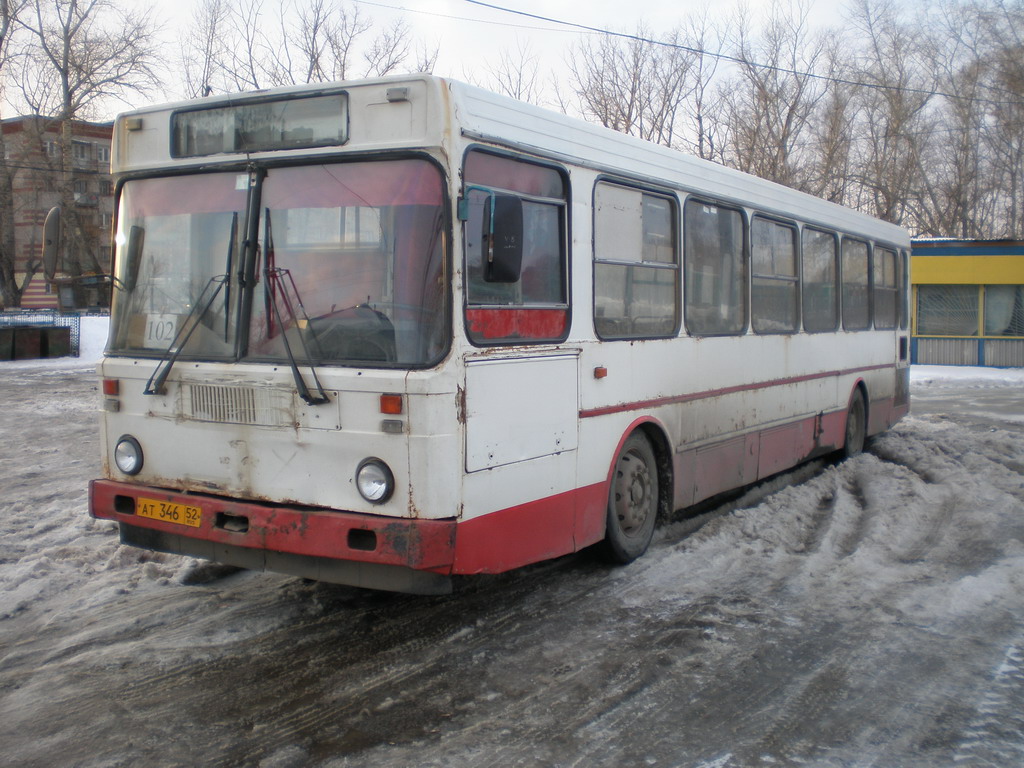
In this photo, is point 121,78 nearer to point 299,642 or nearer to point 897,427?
point 897,427

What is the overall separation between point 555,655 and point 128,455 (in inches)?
105

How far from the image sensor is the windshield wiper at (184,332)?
5.09 meters

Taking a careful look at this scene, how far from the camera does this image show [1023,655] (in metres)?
4.81

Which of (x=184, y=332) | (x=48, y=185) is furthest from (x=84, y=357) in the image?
(x=184, y=332)

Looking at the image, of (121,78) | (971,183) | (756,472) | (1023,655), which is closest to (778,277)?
(756,472)

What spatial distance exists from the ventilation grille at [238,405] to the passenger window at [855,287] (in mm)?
7472

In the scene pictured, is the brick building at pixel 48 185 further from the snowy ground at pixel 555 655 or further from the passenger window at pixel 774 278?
the snowy ground at pixel 555 655

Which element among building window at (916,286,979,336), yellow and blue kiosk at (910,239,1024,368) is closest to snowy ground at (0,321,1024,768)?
yellow and blue kiosk at (910,239,1024,368)


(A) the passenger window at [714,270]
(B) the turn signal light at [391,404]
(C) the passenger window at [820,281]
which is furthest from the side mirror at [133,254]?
(C) the passenger window at [820,281]

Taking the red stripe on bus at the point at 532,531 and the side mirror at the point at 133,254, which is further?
the side mirror at the point at 133,254

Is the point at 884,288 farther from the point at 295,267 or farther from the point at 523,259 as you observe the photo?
the point at 295,267

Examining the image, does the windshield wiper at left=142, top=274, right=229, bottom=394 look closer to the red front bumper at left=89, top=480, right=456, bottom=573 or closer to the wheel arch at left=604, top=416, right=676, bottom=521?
the red front bumper at left=89, top=480, right=456, bottom=573

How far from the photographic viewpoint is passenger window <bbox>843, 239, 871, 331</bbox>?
1054 centimetres

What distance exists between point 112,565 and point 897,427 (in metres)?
11.6
